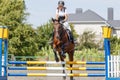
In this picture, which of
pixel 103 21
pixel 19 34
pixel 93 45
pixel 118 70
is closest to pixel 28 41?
pixel 19 34

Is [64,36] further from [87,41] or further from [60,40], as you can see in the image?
[87,41]

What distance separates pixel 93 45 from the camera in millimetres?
90500

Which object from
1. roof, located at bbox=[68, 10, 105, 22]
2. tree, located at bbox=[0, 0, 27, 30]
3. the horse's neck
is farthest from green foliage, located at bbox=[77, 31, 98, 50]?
the horse's neck

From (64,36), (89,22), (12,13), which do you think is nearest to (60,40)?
(64,36)

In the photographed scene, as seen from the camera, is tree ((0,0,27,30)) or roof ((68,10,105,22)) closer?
tree ((0,0,27,30))

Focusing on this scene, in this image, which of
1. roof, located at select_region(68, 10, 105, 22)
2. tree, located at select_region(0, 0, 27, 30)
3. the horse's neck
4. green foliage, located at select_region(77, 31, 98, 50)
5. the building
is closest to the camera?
the horse's neck

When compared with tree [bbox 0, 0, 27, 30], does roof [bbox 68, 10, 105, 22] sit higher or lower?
lower

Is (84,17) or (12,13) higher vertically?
(12,13)

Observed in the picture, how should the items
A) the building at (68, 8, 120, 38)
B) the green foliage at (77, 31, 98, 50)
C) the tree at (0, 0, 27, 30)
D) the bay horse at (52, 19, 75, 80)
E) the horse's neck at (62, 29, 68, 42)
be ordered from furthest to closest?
1. the building at (68, 8, 120, 38)
2. the green foliage at (77, 31, 98, 50)
3. the tree at (0, 0, 27, 30)
4. the horse's neck at (62, 29, 68, 42)
5. the bay horse at (52, 19, 75, 80)

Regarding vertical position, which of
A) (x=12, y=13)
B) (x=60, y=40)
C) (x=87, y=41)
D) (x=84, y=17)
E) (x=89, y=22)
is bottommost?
(x=87, y=41)

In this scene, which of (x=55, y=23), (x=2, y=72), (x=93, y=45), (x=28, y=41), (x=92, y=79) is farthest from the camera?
(x=93, y=45)

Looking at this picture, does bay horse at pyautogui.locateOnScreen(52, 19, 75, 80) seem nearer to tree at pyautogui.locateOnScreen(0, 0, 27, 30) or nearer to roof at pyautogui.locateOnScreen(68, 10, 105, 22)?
tree at pyautogui.locateOnScreen(0, 0, 27, 30)

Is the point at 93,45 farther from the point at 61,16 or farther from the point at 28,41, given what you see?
the point at 61,16

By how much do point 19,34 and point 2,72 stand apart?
43.2 metres
